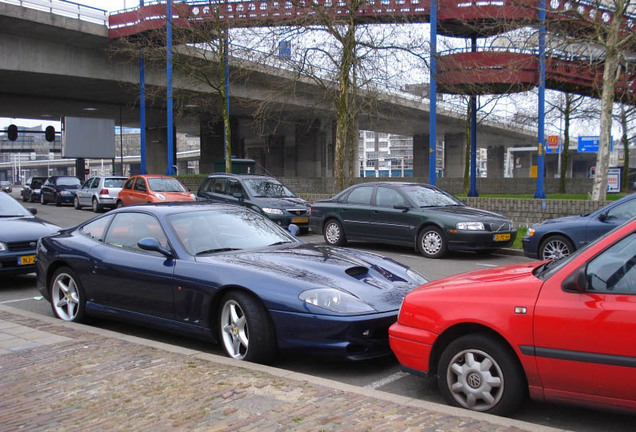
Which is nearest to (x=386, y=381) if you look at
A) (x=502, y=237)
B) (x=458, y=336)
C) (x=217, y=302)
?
(x=458, y=336)

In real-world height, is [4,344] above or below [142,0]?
below

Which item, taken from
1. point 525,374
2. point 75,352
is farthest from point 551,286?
point 75,352

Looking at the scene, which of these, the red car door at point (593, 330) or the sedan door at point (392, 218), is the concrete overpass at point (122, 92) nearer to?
the sedan door at point (392, 218)

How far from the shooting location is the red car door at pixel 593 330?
335 cm

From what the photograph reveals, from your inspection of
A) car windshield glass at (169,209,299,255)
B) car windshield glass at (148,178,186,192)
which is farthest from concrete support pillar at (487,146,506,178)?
car windshield glass at (169,209,299,255)

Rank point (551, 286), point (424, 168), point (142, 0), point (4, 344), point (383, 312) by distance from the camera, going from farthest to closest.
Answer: point (424, 168) → point (142, 0) → point (4, 344) → point (383, 312) → point (551, 286)

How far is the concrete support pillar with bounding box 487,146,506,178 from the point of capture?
86.8m

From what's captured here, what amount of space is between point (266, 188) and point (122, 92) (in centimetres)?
2337

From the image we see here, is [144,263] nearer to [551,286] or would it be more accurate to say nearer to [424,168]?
[551,286]

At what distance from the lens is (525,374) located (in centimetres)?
373

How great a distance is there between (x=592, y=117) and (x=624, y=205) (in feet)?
97.0

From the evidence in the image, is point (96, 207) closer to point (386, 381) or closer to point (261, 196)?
point (261, 196)

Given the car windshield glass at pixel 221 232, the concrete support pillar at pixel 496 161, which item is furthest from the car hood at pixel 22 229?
the concrete support pillar at pixel 496 161

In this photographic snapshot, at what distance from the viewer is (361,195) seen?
545 inches
